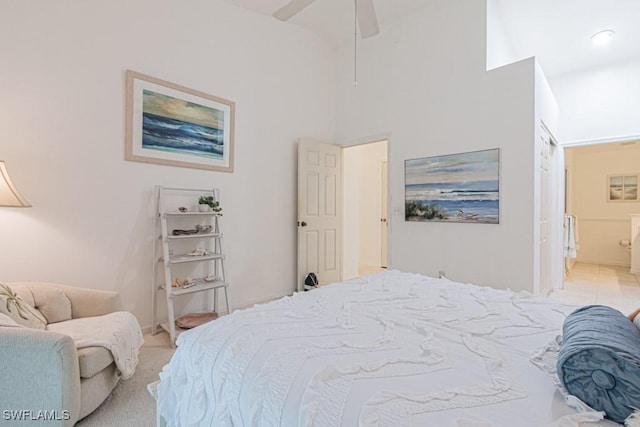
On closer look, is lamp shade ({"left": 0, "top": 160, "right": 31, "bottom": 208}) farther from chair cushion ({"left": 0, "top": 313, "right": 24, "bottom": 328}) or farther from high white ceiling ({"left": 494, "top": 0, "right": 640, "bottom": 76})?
high white ceiling ({"left": 494, "top": 0, "right": 640, "bottom": 76})

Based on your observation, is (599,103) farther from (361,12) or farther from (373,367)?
(373,367)

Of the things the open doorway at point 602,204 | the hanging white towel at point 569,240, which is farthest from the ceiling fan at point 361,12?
the open doorway at point 602,204

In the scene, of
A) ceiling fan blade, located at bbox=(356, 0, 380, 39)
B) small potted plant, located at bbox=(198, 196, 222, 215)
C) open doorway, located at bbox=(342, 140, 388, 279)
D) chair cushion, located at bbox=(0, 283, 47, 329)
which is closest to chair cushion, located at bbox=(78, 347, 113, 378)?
chair cushion, located at bbox=(0, 283, 47, 329)

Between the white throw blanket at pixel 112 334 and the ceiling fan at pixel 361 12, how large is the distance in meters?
2.33

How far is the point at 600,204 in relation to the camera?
6.57 metres

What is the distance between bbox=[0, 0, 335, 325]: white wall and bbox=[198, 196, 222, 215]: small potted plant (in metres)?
0.24

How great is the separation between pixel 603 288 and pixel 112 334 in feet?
19.2

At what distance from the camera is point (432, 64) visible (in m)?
3.74

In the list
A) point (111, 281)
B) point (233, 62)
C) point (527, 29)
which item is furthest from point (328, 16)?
point (111, 281)

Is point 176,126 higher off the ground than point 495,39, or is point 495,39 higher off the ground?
point 495,39

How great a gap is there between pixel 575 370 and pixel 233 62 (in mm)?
3911

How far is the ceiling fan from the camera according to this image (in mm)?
2084

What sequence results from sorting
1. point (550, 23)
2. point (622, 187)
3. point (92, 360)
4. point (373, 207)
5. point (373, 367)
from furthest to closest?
point (373, 207)
point (622, 187)
point (550, 23)
point (92, 360)
point (373, 367)

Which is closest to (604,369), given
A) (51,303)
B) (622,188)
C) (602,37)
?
(51,303)
